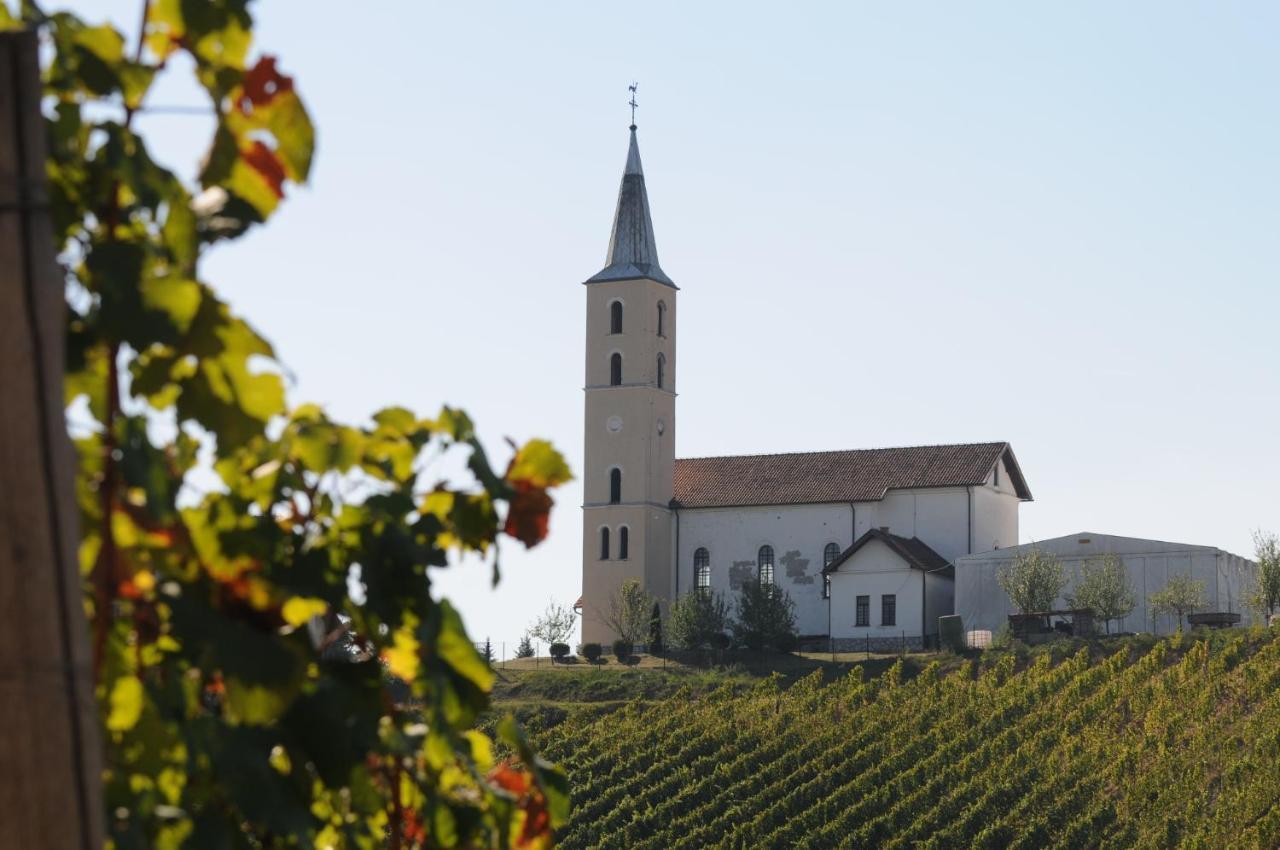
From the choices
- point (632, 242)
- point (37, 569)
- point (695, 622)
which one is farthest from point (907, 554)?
point (37, 569)

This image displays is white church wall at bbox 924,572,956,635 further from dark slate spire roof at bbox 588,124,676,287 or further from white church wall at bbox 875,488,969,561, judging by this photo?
dark slate spire roof at bbox 588,124,676,287

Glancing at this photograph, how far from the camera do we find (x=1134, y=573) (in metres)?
56.4

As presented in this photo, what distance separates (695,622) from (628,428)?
8.48 meters

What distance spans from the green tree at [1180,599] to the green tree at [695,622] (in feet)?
40.1

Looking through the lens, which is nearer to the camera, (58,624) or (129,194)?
(58,624)

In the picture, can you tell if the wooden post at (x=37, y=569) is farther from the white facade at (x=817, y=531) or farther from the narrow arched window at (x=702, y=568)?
the narrow arched window at (x=702, y=568)

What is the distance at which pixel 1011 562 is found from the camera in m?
55.4

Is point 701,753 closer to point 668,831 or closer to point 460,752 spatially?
point 668,831

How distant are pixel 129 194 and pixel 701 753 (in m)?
36.8

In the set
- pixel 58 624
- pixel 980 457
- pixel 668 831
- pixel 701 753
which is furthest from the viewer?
pixel 980 457

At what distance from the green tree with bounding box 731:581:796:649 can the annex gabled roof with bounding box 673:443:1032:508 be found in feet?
16.7

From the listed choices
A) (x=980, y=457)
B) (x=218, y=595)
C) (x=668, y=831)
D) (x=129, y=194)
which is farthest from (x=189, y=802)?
(x=980, y=457)

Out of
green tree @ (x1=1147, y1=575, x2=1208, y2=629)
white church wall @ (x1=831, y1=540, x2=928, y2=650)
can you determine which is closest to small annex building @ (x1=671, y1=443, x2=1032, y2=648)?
white church wall @ (x1=831, y1=540, x2=928, y2=650)

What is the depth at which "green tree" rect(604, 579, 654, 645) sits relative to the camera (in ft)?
189
